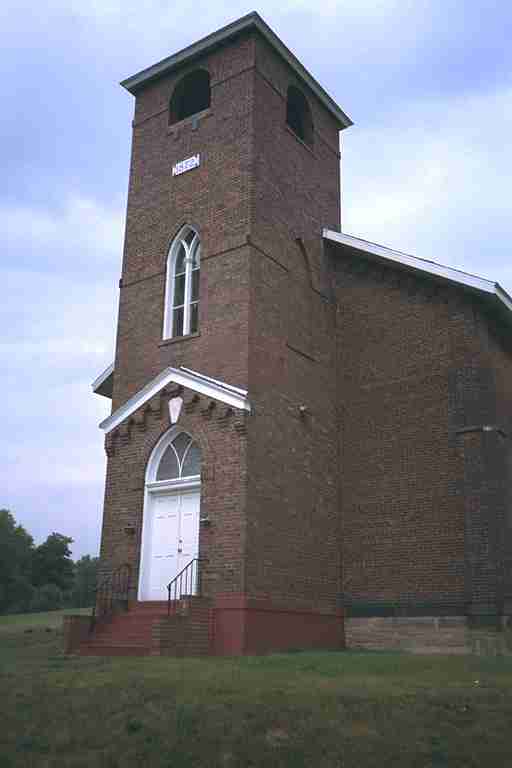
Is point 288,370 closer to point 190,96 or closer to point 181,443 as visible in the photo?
point 181,443

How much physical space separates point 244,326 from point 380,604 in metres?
6.01

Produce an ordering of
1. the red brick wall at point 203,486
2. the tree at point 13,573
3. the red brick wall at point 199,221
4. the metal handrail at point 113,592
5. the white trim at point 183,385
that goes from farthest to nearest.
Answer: the tree at point 13,573 < the red brick wall at point 199,221 < the metal handrail at point 113,592 < the white trim at point 183,385 < the red brick wall at point 203,486

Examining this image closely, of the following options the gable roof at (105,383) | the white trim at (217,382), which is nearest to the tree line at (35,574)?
the gable roof at (105,383)

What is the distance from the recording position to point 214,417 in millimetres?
15281

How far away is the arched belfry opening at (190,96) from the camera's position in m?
19.3

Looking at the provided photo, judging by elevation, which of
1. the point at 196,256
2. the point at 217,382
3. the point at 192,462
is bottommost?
the point at 192,462

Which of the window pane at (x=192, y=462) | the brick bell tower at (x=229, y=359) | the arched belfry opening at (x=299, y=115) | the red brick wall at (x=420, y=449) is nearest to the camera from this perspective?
the brick bell tower at (x=229, y=359)

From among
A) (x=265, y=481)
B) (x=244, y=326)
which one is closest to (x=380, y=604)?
(x=265, y=481)

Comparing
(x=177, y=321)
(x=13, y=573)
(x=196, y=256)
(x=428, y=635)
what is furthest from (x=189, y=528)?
(x=13, y=573)

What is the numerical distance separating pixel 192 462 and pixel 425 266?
20.2 ft

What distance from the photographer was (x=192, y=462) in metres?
15.7

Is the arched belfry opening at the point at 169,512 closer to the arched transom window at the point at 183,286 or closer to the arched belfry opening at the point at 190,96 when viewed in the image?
the arched transom window at the point at 183,286

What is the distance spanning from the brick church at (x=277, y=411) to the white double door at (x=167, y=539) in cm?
4

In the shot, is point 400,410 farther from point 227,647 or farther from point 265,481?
point 227,647
